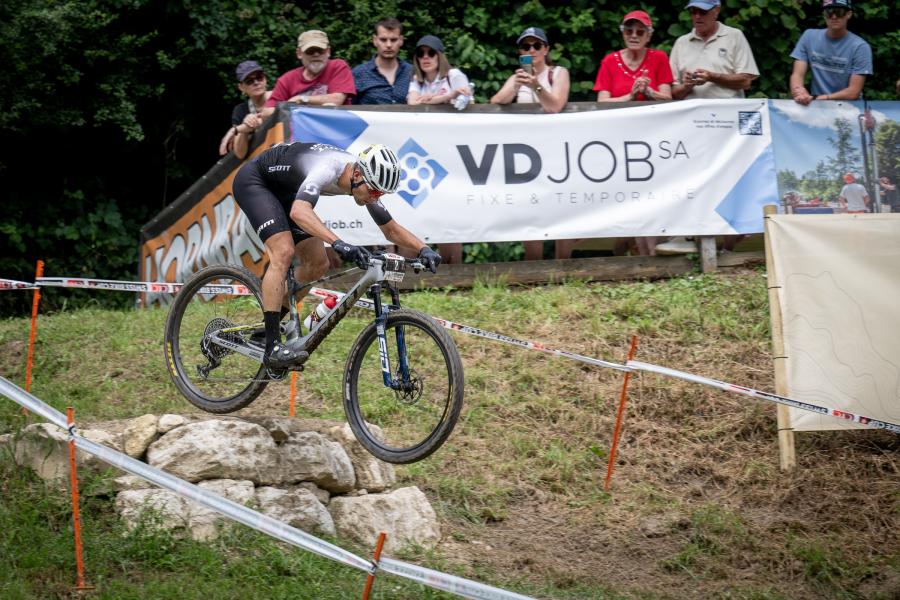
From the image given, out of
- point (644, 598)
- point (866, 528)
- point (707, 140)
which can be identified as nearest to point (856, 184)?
point (707, 140)

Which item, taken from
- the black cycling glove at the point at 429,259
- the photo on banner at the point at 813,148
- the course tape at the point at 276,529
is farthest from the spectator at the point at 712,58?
the course tape at the point at 276,529

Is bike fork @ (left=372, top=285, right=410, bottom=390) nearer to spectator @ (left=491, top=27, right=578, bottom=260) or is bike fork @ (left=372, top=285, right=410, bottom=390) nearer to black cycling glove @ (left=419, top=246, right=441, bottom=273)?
black cycling glove @ (left=419, top=246, right=441, bottom=273)

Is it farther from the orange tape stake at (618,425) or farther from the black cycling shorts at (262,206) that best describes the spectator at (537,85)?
the black cycling shorts at (262,206)

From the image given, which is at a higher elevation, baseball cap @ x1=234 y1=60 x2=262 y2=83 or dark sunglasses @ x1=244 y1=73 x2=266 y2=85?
baseball cap @ x1=234 y1=60 x2=262 y2=83

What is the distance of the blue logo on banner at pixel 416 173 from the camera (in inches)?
401

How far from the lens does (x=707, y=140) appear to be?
10812 mm

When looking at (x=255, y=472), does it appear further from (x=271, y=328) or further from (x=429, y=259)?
(x=429, y=259)

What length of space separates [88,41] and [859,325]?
Result: 10167mm

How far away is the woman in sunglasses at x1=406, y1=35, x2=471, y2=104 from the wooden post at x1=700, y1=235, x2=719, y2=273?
279 centimetres

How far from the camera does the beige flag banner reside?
8.26 m

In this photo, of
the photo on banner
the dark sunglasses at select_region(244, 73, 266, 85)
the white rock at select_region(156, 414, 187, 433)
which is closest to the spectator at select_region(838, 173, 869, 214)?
the photo on banner

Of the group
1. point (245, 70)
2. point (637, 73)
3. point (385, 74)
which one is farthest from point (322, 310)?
point (637, 73)

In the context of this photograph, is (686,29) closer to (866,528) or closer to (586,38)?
(586,38)

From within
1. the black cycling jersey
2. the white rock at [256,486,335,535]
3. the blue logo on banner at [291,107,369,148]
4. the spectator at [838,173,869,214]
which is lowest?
the white rock at [256,486,335,535]
